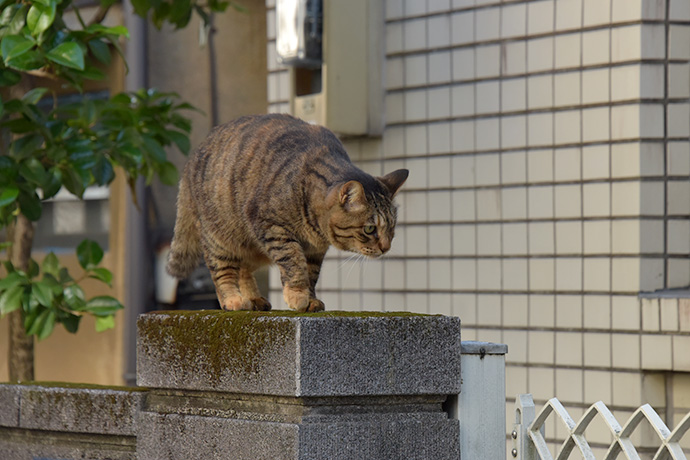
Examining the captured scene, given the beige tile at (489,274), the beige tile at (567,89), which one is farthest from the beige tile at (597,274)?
the beige tile at (567,89)

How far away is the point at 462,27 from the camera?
653 cm

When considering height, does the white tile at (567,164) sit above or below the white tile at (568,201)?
above

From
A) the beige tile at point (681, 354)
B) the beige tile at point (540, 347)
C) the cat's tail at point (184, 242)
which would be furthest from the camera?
the beige tile at point (540, 347)

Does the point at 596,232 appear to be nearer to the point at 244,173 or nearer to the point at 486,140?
the point at 486,140

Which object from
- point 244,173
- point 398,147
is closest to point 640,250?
point 398,147

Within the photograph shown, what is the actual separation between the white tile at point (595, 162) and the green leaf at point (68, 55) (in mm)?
2934

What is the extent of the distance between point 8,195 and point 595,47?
10.7 feet

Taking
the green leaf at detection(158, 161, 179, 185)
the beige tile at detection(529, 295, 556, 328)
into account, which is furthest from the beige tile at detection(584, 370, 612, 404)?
the green leaf at detection(158, 161, 179, 185)

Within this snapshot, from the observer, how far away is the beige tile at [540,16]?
6.09 m

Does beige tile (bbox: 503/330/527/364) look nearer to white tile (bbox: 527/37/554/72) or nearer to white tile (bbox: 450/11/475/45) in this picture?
white tile (bbox: 527/37/554/72)

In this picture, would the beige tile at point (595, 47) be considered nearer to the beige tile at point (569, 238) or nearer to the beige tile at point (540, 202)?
the beige tile at point (540, 202)

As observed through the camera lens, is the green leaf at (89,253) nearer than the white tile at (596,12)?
Yes

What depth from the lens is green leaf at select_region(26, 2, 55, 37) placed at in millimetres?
4219

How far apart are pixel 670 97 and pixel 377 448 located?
3412 millimetres
